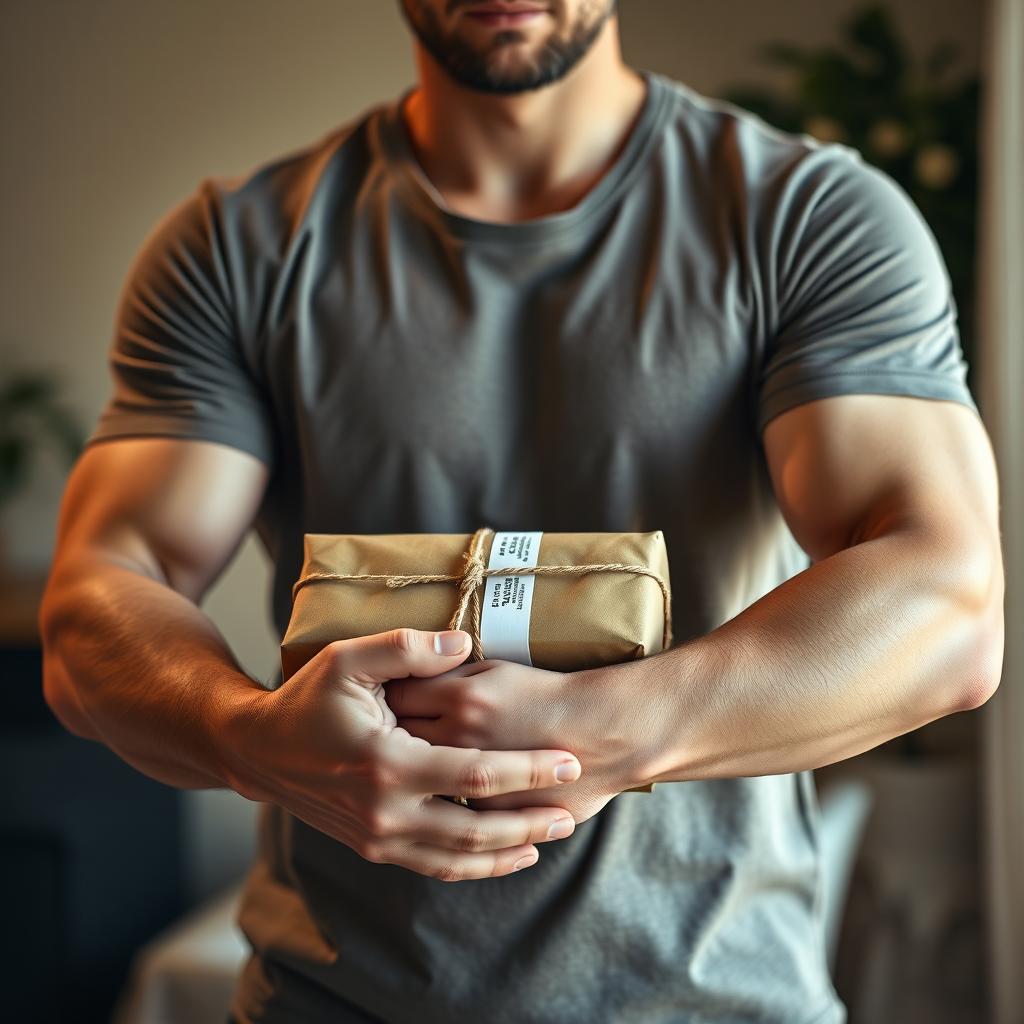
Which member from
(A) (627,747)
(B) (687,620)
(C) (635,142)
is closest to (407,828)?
(A) (627,747)

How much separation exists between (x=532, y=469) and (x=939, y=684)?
37 cm

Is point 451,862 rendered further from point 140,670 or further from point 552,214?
point 552,214

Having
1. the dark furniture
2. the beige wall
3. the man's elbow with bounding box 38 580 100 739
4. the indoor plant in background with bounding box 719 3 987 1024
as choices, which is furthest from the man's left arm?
the beige wall

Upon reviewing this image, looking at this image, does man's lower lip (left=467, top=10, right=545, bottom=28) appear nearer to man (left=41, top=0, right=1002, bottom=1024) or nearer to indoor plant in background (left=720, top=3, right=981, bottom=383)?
man (left=41, top=0, right=1002, bottom=1024)

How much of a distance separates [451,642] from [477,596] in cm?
5

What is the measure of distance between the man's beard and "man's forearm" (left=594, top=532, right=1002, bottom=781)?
47 centimetres

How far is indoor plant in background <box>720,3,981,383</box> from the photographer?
8.73ft

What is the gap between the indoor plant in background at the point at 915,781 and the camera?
101 inches

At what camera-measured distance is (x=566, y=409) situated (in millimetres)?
1028

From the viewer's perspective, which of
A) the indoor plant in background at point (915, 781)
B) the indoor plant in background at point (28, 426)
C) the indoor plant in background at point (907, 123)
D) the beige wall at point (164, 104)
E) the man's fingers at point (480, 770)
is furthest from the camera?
the indoor plant in background at point (28, 426)

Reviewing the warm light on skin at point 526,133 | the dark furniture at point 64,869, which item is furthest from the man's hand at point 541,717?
the dark furniture at point 64,869

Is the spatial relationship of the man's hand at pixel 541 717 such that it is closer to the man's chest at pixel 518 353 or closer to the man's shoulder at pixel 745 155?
the man's chest at pixel 518 353

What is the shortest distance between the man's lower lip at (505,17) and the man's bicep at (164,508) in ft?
1.33

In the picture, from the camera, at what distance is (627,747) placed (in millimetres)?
771
